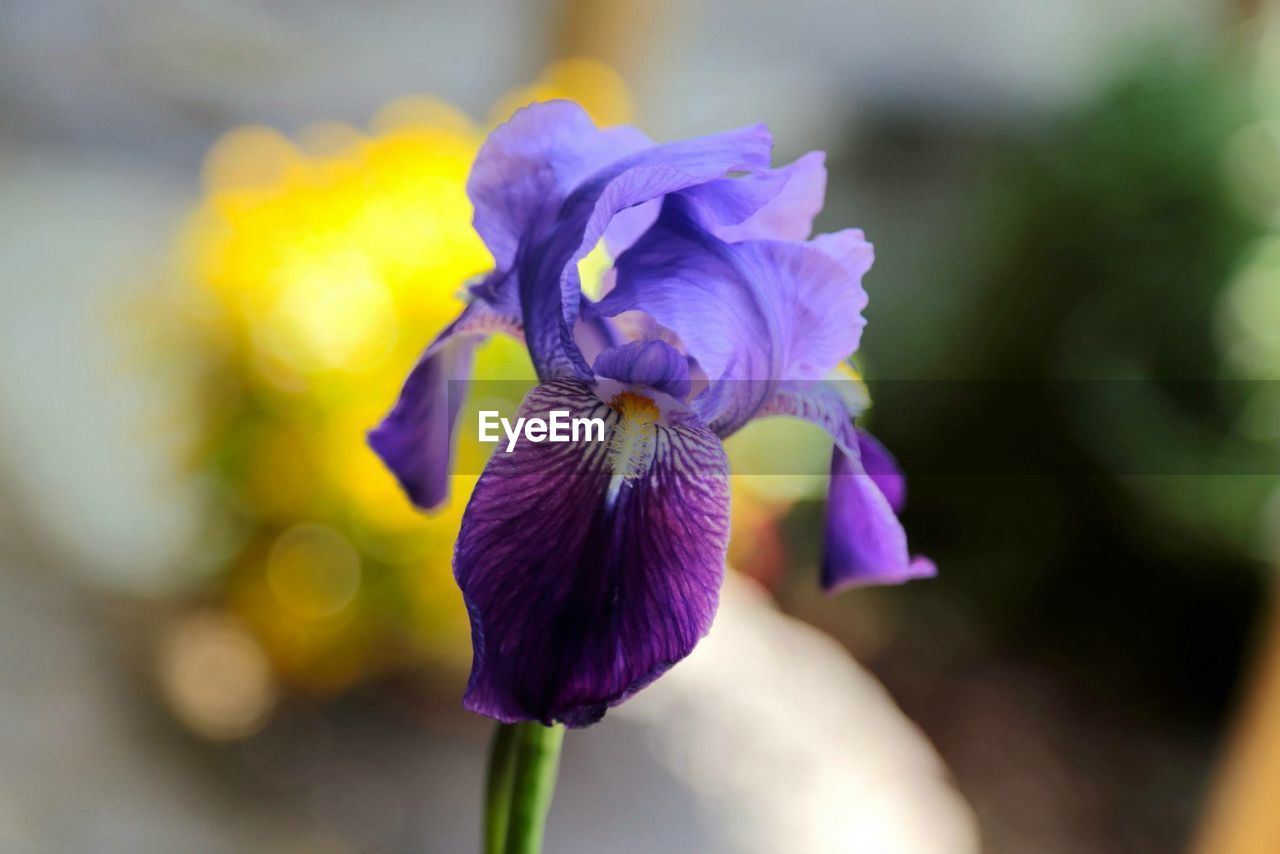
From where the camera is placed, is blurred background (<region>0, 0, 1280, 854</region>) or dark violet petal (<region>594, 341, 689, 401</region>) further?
blurred background (<region>0, 0, 1280, 854</region>)

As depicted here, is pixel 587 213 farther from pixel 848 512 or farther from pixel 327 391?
pixel 327 391

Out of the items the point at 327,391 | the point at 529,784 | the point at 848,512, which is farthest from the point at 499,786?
the point at 327,391

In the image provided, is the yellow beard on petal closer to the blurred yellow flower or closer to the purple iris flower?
the purple iris flower

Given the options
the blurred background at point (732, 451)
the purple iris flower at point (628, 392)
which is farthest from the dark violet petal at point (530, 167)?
the blurred background at point (732, 451)

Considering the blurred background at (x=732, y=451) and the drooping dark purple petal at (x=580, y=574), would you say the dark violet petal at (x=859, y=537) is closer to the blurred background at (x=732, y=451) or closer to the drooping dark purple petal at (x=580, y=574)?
the drooping dark purple petal at (x=580, y=574)

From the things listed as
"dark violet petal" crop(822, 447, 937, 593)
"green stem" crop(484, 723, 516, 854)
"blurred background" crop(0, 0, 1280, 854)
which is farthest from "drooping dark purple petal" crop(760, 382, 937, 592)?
"blurred background" crop(0, 0, 1280, 854)

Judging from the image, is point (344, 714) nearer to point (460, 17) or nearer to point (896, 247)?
point (896, 247)
